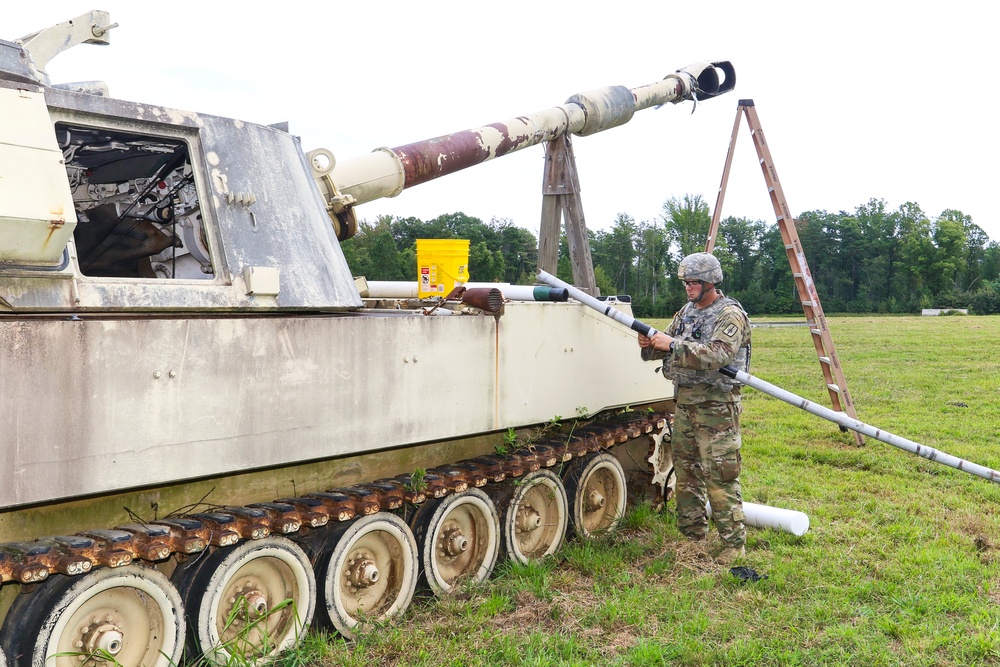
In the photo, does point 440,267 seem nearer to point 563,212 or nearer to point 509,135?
point 509,135

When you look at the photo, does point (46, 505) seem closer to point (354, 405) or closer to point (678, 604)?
point (354, 405)

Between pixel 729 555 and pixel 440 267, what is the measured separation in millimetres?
2749

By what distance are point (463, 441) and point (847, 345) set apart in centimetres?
2097

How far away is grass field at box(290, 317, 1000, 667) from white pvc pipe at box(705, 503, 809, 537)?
0.09 m

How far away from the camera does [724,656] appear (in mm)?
4730

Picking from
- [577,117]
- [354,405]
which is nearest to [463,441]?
Answer: [354,405]

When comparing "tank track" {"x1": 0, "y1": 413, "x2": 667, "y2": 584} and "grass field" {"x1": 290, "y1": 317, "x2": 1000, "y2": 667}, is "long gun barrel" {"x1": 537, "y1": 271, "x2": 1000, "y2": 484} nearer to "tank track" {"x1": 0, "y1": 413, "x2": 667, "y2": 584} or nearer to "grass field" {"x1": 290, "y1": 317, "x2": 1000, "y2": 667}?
"grass field" {"x1": 290, "y1": 317, "x2": 1000, "y2": 667}

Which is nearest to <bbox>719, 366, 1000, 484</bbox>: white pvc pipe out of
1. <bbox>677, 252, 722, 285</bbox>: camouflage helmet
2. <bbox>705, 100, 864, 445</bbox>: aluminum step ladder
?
<bbox>677, 252, 722, 285</bbox>: camouflage helmet

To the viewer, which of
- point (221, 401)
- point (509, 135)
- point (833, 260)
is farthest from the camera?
point (833, 260)

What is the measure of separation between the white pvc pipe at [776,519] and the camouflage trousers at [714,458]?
0.28m

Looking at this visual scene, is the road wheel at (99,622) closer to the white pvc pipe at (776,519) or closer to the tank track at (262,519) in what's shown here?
the tank track at (262,519)

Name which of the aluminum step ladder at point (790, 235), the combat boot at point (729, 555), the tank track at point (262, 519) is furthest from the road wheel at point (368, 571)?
the aluminum step ladder at point (790, 235)

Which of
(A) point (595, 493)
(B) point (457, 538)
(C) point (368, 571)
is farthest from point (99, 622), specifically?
(A) point (595, 493)

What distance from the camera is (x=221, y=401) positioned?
158 inches
